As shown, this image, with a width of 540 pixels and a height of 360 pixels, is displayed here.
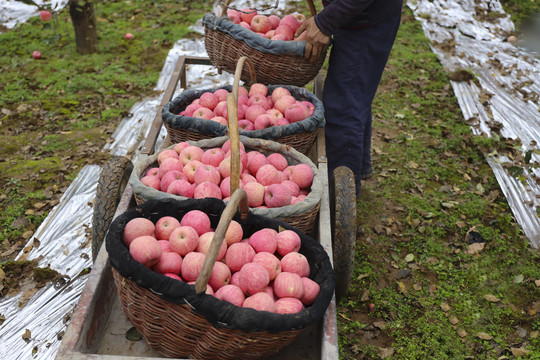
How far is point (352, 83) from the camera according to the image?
147 inches

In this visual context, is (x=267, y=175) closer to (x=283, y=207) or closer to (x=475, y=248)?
(x=283, y=207)

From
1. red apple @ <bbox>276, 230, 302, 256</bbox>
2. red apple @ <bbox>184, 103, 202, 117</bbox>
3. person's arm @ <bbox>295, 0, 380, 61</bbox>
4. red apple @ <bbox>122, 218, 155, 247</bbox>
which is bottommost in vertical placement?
red apple @ <bbox>184, 103, 202, 117</bbox>

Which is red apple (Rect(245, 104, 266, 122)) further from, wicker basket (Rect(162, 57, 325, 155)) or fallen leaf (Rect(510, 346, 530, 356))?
fallen leaf (Rect(510, 346, 530, 356))

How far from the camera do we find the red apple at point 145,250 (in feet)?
6.19

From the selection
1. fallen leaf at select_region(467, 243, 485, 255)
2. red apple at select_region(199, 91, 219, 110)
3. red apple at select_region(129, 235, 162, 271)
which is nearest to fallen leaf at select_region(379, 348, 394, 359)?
fallen leaf at select_region(467, 243, 485, 255)

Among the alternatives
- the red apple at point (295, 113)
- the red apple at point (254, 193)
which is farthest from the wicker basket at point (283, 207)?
the red apple at point (295, 113)

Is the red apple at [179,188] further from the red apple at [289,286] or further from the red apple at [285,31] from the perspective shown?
the red apple at [285,31]

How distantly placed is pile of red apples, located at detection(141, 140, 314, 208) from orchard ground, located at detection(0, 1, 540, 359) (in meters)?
1.28

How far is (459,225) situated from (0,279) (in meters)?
3.80

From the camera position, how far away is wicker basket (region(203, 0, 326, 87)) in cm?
347

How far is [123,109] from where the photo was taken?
5.75 meters

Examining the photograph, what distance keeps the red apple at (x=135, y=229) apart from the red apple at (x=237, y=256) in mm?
366

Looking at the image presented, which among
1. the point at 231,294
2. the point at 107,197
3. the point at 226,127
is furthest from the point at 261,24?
the point at 231,294

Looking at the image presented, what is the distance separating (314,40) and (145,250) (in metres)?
2.16
